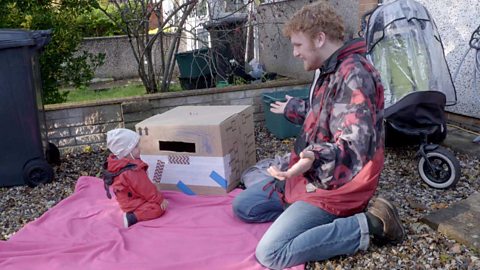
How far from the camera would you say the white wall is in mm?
4500

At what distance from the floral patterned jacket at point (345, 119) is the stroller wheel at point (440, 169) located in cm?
109

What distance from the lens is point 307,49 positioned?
2.39 m

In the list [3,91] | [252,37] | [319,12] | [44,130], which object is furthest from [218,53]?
[319,12]

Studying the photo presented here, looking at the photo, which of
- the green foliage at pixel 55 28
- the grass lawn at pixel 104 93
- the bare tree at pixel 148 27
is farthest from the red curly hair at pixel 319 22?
the grass lawn at pixel 104 93

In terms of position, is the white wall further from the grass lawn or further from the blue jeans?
the grass lawn

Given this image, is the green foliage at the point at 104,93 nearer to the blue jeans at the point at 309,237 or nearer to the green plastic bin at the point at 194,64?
the green plastic bin at the point at 194,64

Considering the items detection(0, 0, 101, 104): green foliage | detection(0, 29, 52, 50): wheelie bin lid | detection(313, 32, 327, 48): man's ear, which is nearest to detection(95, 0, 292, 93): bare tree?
detection(0, 0, 101, 104): green foliage

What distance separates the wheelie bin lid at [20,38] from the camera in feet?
11.6

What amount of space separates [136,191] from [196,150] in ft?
1.89

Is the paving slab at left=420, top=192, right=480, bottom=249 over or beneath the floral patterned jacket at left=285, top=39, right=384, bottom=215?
beneath

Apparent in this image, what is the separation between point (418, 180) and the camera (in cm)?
345

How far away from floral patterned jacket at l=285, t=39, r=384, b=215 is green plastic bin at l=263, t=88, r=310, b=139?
2.17m

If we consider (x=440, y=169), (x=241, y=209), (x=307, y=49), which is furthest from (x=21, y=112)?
(x=440, y=169)

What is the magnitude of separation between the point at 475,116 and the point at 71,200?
376 centimetres
